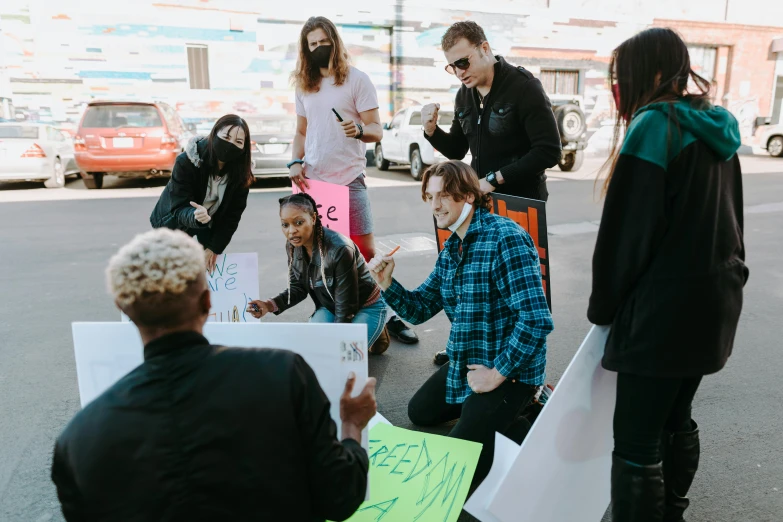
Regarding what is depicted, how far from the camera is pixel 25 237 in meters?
7.36

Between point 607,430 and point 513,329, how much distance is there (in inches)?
22.4

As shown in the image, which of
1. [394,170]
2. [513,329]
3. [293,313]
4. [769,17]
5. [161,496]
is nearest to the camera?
[161,496]

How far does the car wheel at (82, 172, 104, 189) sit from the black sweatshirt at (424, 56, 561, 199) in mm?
9884

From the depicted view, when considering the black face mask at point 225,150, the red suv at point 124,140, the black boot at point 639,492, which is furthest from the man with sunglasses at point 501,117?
the red suv at point 124,140

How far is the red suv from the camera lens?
10.9 meters

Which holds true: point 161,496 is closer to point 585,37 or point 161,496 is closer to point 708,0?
point 585,37

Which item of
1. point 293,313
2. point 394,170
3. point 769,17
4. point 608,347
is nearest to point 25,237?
point 293,313

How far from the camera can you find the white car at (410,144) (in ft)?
41.8

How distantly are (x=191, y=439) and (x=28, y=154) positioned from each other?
1153 cm

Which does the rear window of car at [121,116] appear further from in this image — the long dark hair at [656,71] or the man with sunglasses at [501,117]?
the long dark hair at [656,71]

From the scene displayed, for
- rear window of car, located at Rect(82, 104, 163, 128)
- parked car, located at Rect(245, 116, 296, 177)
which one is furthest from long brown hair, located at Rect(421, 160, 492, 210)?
rear window of car, located at Rect(82, 104, 163, 128)

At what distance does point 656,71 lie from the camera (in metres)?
1.78

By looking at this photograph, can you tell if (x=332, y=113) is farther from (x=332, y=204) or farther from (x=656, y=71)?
(x=656, y=71)

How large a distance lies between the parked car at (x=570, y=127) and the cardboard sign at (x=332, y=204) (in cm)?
1068
